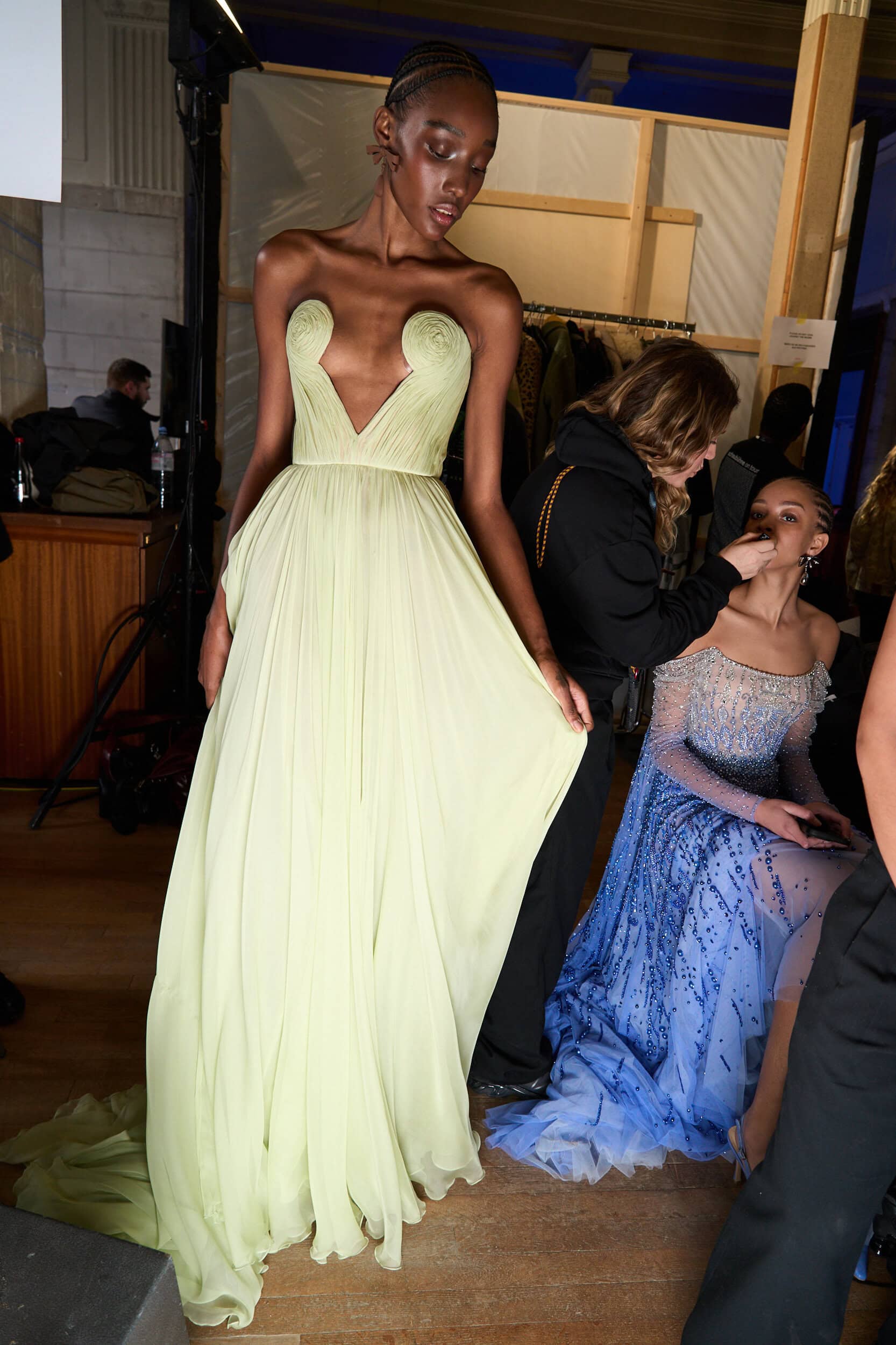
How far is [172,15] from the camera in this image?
2.88 m

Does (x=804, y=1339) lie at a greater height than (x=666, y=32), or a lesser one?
lesser

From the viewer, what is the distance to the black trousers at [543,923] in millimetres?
2029

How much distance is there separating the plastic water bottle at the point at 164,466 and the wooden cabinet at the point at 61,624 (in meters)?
0.46

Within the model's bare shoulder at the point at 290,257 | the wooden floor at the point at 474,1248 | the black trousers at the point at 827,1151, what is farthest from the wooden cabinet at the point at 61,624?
the black trousers at the point at 827,1151

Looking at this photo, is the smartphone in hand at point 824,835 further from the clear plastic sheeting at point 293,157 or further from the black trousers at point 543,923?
the clear plastic sheeting at point 293,157

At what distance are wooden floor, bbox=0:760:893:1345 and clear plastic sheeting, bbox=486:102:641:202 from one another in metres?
3.72

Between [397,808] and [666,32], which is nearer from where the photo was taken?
[397,808]

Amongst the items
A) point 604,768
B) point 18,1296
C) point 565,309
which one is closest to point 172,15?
point 565,309

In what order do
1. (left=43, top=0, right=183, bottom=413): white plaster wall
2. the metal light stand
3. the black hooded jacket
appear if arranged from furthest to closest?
(left=43, top=0, right=183, bottom=413): white plaster wall < the metal light stand < the black hooded jacket

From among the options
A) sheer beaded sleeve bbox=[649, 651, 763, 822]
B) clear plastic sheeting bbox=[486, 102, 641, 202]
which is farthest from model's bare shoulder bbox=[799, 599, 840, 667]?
clear plastic sheeting bbox=[486, 102, 641, 202]

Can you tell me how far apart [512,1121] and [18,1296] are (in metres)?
1.03

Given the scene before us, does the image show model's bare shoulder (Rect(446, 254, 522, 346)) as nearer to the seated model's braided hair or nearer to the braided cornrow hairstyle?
the seated model's braided hair

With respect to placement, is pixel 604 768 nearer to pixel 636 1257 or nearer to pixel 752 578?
pixel 752 578

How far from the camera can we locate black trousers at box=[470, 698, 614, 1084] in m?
2.03
